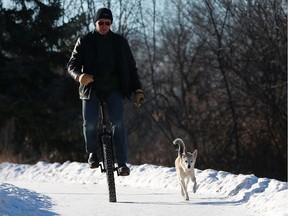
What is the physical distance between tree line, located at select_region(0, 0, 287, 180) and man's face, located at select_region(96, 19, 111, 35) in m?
13.0

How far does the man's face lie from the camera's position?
7425mm

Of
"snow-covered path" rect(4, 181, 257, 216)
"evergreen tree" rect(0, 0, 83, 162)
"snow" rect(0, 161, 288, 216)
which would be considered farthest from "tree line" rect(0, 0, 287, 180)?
"snow-covered path" rect(4, 181, 257, 216)

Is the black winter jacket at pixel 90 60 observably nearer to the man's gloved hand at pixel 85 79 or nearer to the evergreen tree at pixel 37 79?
the man's gloved hand at pixel 85 79

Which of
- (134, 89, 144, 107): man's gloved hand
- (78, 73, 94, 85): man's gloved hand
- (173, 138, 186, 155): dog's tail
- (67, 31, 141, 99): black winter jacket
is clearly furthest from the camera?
(173, 138, 186, 155): dog's tail

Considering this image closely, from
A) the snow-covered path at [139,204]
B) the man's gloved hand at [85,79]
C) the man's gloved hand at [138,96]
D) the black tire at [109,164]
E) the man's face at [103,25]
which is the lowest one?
the snow-covered path at [139,204]

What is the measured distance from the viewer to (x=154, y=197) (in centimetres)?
812

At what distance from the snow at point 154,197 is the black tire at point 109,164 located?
14 centimetres

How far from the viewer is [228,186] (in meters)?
8.48

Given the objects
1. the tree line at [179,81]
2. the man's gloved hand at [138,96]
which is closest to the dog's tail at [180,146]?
the man's gloved hand at [138,96]

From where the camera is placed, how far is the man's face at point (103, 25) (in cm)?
743

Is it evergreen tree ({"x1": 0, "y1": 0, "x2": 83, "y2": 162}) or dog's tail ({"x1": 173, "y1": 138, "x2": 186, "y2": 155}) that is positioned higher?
evergreen tree ({"x1": 0, "y1": 0, "x2": 83, "y2": 162})

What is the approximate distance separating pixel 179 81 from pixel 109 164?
23026 mm

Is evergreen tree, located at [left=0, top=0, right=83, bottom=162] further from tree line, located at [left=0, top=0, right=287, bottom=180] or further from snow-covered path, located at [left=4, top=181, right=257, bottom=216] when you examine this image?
snow-covered path, located at [left=4, top=181, right=257, bottom=216]

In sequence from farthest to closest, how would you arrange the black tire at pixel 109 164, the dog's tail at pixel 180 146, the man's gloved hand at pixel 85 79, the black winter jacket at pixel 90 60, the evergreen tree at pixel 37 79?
the evergreen tree at pixel 37 79
the dog's tail at pixel 180 146
the black winter jacket at pixel 90 60
the black tire at pixel 109 164
the man's gloved hand at pixel 85 79
